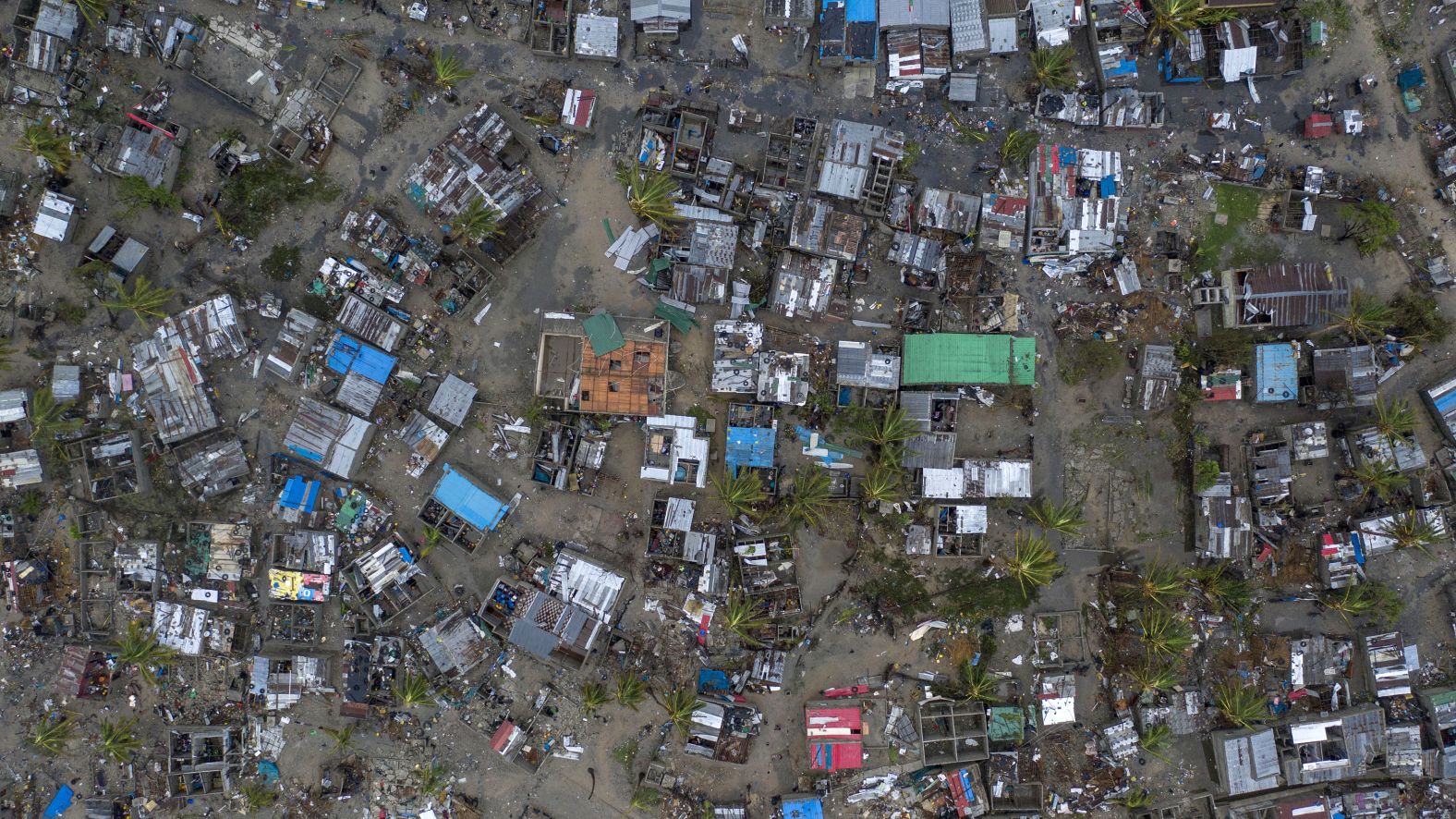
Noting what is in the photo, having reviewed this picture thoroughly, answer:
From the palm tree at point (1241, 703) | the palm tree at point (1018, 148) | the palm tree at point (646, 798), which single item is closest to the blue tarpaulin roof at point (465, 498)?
the palm tree at point (646, 798)

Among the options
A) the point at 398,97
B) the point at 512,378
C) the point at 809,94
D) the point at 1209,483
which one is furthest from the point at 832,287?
the point at 398,97

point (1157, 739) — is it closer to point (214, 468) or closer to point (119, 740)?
point (214, 468)

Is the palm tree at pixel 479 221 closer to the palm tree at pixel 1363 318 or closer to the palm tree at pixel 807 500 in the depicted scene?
the palm tree at pixel 807 500

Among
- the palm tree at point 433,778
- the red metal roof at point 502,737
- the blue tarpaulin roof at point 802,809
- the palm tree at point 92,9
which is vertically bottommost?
the blue tarpaulin roof at point 802,809

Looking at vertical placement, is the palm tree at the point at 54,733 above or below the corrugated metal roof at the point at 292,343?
below

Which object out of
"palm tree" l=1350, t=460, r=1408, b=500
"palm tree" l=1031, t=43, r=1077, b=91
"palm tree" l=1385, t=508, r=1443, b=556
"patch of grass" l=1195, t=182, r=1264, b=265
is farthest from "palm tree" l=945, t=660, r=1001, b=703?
"palm tree" l=1031, t=43, r=1077, b=91

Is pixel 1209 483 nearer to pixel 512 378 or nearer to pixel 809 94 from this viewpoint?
pixel 809 94
